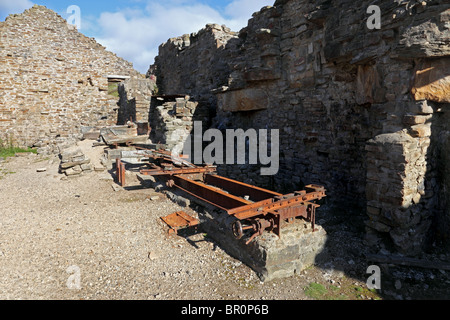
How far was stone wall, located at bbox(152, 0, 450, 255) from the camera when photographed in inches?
158

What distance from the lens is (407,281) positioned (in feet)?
12.4

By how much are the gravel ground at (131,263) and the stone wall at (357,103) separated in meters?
1.01

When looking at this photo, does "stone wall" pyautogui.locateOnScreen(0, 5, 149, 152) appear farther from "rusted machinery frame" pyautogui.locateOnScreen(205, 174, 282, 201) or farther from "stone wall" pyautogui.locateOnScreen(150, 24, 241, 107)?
"rusted machinery frame" pyautogui.locateOnScreen(205, 174, 282, 201)

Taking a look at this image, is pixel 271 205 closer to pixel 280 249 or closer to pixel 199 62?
pixel 280 249

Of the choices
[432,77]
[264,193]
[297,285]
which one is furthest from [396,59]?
[297,285]

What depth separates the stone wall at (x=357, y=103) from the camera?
4.02 metres

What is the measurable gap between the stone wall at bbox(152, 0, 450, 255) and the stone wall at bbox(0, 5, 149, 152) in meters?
10.3

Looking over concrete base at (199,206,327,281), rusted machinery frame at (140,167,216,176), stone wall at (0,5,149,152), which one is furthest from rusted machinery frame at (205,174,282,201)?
stone wall at (0,5,149,152)

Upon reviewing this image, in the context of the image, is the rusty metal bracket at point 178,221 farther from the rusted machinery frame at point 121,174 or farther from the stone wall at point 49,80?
the stone wall at point 49,80

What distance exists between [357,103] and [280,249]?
326 cm

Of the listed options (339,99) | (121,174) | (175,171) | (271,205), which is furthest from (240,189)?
(121,174)

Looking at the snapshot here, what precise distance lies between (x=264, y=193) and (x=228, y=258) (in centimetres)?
131

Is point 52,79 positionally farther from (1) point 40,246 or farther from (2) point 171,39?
(1) point 40,246

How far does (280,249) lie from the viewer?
12.4 ft
